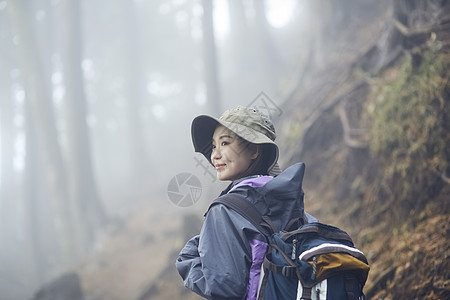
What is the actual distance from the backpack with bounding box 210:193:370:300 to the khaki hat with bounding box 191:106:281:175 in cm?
57

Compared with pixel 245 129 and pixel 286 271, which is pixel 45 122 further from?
pixel 286 271

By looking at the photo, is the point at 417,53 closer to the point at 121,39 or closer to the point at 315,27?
the point at 315,27

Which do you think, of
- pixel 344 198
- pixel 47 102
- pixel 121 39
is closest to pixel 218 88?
pixel 47 102

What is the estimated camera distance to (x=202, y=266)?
5.87 feet

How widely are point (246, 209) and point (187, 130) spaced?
1063 inches

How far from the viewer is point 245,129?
217 cm

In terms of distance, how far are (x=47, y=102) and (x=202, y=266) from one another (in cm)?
1617

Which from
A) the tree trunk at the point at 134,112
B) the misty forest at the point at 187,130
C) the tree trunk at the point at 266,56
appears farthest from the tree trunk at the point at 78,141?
the tree trunk at the point at 266,56

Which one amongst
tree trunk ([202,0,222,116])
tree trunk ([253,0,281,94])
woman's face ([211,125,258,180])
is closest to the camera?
woman's face ([211,125,258,180])

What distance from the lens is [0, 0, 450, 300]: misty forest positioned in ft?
13.4

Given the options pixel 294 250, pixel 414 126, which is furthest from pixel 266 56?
pixel 294 250

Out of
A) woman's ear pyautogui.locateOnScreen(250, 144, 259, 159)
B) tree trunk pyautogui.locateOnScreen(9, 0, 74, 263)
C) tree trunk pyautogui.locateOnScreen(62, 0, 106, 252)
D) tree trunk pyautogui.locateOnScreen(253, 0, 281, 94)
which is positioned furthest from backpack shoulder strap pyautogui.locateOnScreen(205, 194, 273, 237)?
tree trunk pyautogui.locateOnScreen(253, 0, 281, 94)

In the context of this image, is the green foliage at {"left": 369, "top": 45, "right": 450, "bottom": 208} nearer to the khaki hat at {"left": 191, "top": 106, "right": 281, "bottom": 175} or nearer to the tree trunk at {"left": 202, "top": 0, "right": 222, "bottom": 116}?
the khaki hat at {"left": 191, "top": 106, "right": 281, "bottom": 175}

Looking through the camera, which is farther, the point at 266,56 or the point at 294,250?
the point at 266,56
